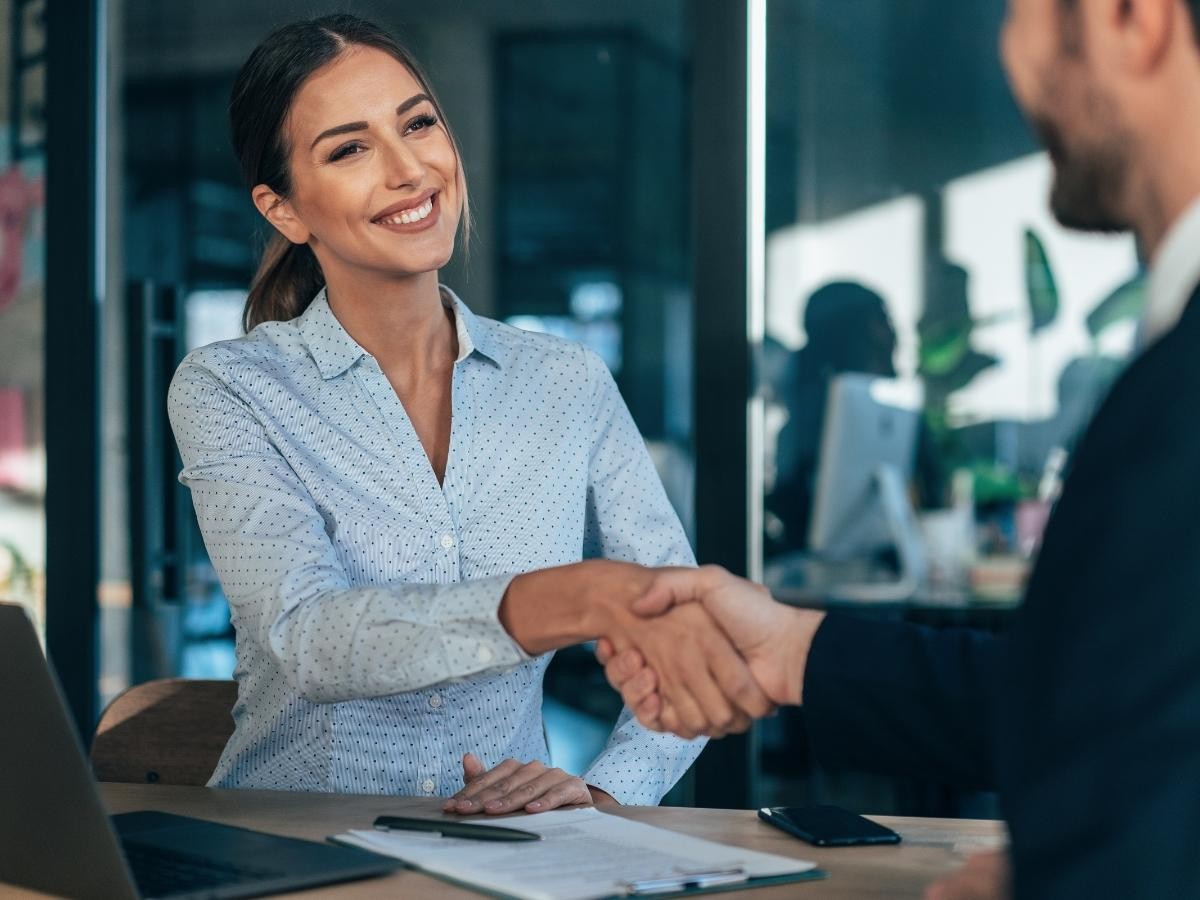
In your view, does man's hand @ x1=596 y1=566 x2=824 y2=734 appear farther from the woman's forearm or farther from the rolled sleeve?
the rolled sleeve

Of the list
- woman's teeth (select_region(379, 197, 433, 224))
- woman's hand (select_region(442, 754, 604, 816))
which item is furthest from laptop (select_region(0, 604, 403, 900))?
woman's teeth (select_region(379, 197, 433, 224))

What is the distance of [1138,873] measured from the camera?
76 cm

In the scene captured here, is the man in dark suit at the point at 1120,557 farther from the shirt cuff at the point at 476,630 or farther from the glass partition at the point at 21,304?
the glass partition at the point at 21,304

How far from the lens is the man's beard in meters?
1.01

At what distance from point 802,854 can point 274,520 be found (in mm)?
796

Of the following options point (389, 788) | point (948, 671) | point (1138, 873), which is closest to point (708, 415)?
point (389, 788)

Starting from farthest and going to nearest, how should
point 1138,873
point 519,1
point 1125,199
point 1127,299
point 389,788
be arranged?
point 1127,299
point 519,1
point 389,788
point 1125,199
point 1138,873

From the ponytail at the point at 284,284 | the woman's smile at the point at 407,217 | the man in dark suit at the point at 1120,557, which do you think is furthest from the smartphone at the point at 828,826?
the ponytail at the point at 284,284

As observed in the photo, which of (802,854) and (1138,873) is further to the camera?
(802,854)

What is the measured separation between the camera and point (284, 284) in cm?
232

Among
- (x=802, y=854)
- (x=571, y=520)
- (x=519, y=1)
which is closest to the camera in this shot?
(x=802, y=854)

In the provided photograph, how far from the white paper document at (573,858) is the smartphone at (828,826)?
8 cm

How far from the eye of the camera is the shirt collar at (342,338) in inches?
82.3

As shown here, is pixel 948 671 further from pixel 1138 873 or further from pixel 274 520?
pixel 274 520
